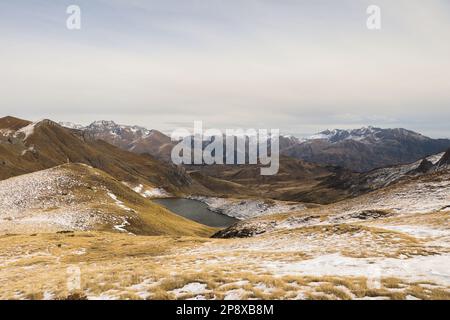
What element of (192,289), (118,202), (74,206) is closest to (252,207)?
(118,202)

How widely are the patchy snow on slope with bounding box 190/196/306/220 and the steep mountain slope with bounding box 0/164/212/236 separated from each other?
70422 mm

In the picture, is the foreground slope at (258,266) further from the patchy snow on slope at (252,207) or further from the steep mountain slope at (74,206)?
the patchy snow on slope at (252,207)

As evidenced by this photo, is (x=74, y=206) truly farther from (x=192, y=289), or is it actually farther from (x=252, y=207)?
(x=252, y=207)

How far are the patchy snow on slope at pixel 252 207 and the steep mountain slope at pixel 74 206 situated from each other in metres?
70.4

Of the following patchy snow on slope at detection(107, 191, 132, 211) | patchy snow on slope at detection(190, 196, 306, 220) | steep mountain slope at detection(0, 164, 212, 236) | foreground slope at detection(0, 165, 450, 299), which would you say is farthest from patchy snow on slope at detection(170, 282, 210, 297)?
patchy snow on slope at detection(190, 196, 306, 220)

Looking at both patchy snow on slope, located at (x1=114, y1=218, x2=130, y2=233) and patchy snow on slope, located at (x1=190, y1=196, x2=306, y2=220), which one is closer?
patchy snow on slope, located at (x1=114, y1=218, x2=130, y2=233)

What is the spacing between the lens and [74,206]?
234ft

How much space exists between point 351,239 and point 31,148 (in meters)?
202

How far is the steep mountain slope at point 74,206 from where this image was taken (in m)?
62.1

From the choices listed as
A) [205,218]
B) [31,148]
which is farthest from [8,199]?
[31,148]

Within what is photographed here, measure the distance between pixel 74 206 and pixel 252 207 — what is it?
356 feet

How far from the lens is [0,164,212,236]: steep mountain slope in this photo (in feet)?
204

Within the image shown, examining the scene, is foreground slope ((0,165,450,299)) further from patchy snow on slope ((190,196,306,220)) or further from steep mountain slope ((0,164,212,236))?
patchy snow on slope ((190,196,306,220))
